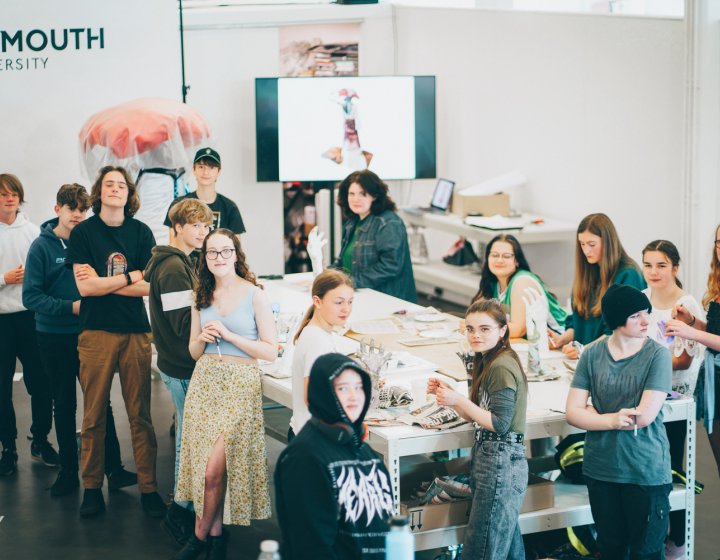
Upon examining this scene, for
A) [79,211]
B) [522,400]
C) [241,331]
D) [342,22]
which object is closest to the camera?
[522,400]

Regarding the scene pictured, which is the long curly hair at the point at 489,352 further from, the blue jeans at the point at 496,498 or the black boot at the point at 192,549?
the black boot at the point at 192,549

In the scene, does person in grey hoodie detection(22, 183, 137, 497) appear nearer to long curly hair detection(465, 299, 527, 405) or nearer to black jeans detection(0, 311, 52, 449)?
black jeans detection(0, 311, 52, 449)

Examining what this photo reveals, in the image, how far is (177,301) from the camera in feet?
15.1

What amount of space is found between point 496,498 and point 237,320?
125 centimetres

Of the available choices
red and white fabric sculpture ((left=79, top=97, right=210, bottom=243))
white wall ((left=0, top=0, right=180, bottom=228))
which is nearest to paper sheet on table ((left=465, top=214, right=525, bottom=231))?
red and white fabric sculpture ((left=79, top=97, right=210, bottom=243))

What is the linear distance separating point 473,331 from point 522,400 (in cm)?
30

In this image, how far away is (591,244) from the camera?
4758 mm

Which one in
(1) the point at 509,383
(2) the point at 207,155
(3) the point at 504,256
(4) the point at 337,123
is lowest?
(1) the point at 509,383

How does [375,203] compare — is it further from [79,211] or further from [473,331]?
[473,331]

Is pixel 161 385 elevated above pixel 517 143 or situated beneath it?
situated beneath

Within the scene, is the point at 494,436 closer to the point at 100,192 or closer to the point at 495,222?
the point at 100,192

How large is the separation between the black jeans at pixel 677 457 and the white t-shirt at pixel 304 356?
4.78 ft

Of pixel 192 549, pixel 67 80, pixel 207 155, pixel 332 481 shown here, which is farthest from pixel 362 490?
pixel 67 80

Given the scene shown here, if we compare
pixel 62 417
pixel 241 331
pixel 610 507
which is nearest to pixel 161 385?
pixel 62 417
